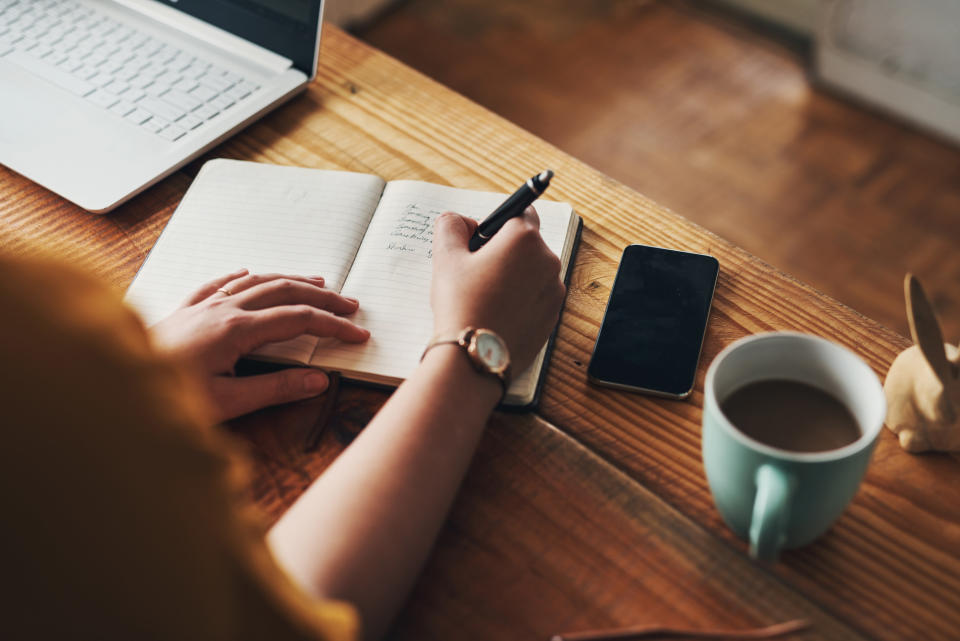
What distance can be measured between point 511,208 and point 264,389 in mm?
255

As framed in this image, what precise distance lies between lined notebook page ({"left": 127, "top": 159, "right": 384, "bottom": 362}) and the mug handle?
38 cm

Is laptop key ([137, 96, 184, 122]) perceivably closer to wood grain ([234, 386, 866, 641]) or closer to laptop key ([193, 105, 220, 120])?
laptop key ([193, 105, 220, 120])

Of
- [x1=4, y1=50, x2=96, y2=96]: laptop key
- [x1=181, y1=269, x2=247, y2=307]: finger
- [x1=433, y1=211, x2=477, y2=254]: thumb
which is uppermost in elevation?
[x1=433, y1=211, x2=477, y2=254]: thumb

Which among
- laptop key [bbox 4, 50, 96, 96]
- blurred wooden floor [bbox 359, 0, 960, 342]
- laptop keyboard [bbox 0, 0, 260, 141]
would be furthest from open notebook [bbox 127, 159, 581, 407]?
blurred wooden floor [bbox 359, 0, 960, 342]

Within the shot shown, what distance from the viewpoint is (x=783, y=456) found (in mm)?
440

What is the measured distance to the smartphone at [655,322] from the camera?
2.06ft

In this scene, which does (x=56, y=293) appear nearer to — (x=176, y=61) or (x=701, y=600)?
(x=701, y=600)

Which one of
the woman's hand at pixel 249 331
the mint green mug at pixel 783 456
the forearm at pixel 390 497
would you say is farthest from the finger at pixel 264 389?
the mint green mug at pixel 783 456

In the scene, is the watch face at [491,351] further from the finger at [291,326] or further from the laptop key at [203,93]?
the laptop key at [203,93]

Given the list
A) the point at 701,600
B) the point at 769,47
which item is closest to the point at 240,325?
the point at 701,600

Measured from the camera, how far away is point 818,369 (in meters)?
0.51

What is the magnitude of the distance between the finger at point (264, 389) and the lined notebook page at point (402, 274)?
0.02 metres

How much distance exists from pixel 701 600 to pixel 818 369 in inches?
6.7

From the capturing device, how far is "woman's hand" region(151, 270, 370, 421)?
0.61 metres
